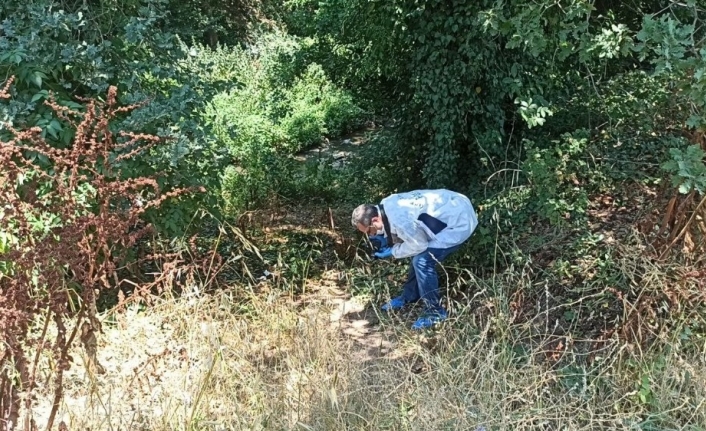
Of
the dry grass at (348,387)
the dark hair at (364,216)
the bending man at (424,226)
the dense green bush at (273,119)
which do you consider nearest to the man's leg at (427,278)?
the bending man at (424,226)

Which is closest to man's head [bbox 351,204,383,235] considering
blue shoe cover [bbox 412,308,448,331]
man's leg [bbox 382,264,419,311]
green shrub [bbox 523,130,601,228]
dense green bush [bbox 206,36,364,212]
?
man's leg [bbox 382,264,419,311]

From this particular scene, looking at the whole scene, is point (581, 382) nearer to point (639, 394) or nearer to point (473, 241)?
point (639, 394)

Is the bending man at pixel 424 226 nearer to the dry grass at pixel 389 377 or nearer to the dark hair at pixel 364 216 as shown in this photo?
the dark hair at pixel 364 216

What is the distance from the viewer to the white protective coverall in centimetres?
434

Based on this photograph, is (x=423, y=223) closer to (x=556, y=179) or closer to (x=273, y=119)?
(x=556, y=179)

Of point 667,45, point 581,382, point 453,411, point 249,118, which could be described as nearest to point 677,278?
point 581,382

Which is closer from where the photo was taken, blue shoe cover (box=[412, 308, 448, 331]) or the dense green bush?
blue shoe cover (box=[412, 308, 448, 331])

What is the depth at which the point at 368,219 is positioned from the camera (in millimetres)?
4375

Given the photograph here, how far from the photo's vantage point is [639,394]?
9.16 feet

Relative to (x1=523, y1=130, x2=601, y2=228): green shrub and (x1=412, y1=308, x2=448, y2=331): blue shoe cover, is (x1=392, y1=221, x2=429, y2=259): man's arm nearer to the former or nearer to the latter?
(x1=412, y1=308, x2=448, y2=331): blue shoe cover

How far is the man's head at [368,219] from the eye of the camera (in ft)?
14.3

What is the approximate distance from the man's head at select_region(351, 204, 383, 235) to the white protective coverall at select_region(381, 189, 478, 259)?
0.08m

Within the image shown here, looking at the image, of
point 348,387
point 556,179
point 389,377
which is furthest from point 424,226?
point 348,387

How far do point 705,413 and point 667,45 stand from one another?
63.3 inches
